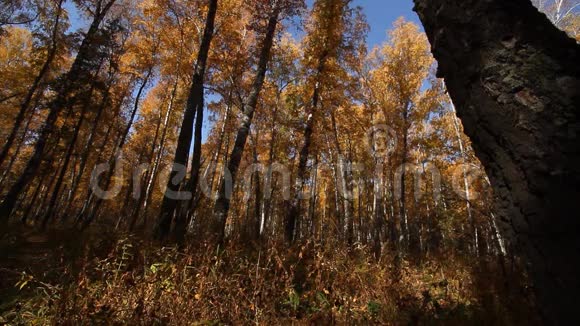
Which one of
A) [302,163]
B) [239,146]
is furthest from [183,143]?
[302,163]

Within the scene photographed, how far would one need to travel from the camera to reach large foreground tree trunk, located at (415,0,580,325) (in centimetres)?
97

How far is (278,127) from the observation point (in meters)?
18.5

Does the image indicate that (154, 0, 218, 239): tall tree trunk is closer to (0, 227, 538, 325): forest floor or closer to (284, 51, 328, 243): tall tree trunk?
(0, 227, 538, 325): forest floor

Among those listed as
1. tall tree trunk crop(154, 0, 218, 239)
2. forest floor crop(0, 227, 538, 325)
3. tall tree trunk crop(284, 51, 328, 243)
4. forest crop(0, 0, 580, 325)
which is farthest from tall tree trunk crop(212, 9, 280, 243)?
tall tree trunk crop(284, 51, 328, 243)

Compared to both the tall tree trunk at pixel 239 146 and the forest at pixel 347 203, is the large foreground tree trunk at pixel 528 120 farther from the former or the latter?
the tall tree trunk at pixel 239 146

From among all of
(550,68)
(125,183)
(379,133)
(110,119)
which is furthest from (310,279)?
(125,183)

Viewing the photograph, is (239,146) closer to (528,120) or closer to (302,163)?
(302,163)

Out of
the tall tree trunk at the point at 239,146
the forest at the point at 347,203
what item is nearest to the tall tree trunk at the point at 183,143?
the forest at the point at 347,203

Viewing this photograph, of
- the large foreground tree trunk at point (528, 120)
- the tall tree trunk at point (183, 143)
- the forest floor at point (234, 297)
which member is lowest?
the forest floor at point (234, 297)

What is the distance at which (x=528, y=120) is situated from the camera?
3.45ft

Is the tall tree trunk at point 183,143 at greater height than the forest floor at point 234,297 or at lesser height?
greater

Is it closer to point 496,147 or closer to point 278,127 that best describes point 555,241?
point 496,147

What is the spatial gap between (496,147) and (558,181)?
0.82 ft

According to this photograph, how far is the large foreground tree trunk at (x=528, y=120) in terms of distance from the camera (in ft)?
3.17
